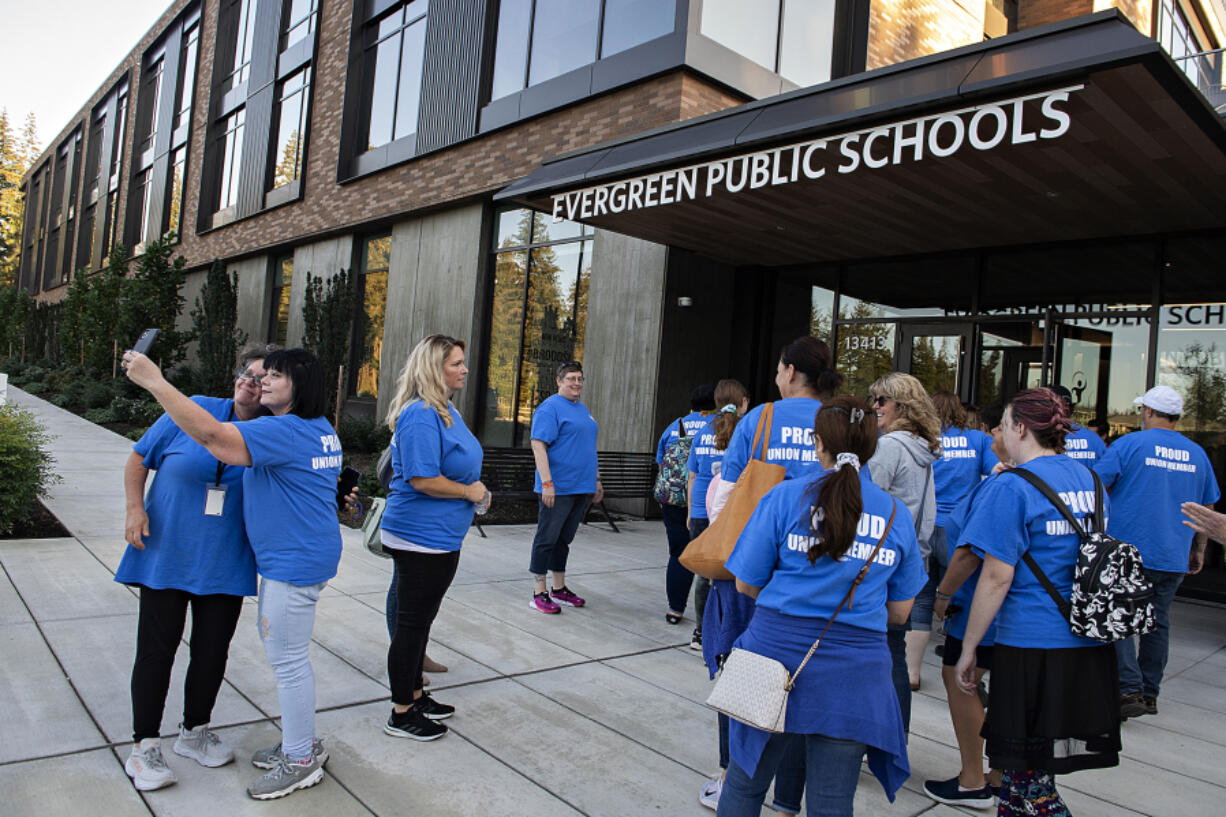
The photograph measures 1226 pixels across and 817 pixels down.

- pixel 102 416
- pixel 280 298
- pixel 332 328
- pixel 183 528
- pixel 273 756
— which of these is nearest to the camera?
pixel 183 528

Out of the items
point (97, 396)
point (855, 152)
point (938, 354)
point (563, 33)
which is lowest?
point (97, 396)

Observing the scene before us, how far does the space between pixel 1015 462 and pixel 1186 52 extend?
59.8ft

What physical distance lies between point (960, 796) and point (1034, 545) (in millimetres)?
1407

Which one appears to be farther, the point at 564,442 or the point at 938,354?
the point at 938,354

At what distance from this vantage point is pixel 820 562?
2.23 m

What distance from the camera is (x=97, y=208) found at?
128 feet

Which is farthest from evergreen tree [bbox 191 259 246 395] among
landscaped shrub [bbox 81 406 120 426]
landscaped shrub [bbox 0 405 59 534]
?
landscaped shrub [bbox 0 405 59 534]

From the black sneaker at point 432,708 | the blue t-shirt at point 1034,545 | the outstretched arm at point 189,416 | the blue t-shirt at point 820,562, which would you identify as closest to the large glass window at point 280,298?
the black sneaker at point 432,708

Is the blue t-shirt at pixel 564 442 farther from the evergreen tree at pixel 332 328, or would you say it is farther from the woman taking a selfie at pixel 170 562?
the evergreen tree at pixel 332 328

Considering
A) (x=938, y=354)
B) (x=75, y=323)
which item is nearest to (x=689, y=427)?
(x=938, y=354)

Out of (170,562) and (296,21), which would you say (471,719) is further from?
(296,21)

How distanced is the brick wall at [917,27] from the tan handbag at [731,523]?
37.8 feet

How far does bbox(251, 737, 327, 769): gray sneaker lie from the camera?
10.2 feet

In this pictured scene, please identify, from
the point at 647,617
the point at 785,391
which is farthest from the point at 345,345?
the point at 785,391
